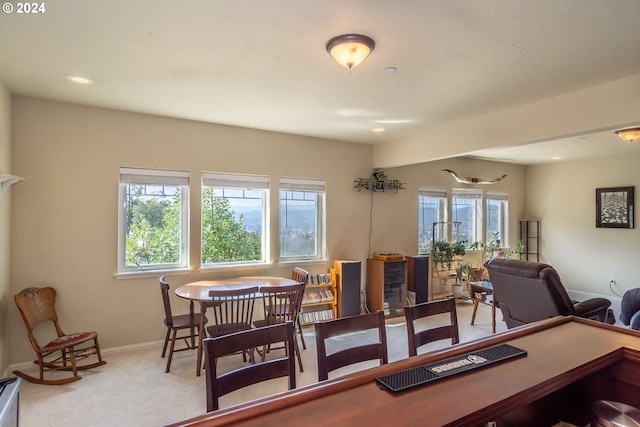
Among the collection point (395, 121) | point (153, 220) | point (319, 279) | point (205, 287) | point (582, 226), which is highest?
point (395, 121)

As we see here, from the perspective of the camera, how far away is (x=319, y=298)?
4.79m

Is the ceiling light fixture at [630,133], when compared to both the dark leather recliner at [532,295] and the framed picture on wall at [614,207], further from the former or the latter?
the framed picture on wall at [614,207]

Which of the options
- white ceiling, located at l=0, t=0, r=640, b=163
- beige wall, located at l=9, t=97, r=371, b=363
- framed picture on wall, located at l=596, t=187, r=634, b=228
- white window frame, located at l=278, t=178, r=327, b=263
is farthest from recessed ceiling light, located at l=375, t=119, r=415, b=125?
framed picture on wall, located at l=596, t=187, r=634, b=228

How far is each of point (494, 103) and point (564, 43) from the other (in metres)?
1.22

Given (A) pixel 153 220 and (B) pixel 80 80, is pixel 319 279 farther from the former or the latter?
(B) pixel 80 80

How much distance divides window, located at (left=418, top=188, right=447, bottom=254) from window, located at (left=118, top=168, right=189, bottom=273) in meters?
3.85

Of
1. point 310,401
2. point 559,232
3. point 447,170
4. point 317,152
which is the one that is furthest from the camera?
point 559,232

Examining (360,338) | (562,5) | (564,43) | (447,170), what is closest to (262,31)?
(562,5)

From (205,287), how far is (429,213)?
13.6ft

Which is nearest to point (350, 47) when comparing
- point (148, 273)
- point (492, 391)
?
point (492, 391)

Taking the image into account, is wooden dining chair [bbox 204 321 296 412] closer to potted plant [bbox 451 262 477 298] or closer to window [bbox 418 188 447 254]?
window [bbox 418 188 447 254]

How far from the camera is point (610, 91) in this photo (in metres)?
2.91

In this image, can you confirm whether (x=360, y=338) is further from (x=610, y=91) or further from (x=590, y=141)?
(x=590, y=141)

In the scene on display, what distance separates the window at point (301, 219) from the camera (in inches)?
191
